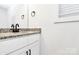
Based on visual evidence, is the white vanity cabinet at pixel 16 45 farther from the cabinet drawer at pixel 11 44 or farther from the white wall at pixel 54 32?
the white wall at pixel 54 32

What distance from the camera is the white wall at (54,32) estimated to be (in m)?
2.13

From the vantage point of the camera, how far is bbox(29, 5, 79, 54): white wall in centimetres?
213

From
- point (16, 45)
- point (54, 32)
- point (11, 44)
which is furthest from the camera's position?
point (54, 32)

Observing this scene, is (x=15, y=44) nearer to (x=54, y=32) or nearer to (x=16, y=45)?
(x=16, y=45)

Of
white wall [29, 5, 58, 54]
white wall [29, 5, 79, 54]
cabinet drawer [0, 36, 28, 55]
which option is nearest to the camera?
cabinet drawer [0, 36, 28, 55]

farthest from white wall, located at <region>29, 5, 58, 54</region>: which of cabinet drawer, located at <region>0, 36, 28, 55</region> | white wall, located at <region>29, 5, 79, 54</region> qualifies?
cabinet drawer, located at <region>0, 36, 28, 55</region>

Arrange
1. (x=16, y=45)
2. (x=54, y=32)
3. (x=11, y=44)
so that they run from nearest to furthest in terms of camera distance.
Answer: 1. (x=11, y=44)
2. (x=16, y=45)
3. (x=54, y=32)

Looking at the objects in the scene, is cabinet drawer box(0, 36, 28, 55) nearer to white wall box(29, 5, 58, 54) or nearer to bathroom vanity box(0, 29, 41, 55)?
bathroom vanity box(0, 29, 41, 55)

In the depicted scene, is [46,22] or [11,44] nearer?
[11,44]

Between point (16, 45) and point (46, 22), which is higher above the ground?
point (46, 22)

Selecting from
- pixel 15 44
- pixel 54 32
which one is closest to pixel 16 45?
pixel 15 44

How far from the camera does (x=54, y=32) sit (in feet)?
7.64

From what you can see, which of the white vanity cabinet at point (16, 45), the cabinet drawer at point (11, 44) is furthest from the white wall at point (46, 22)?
the cabinet drawer at point (11, 44)

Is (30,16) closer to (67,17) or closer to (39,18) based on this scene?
(39,18)
